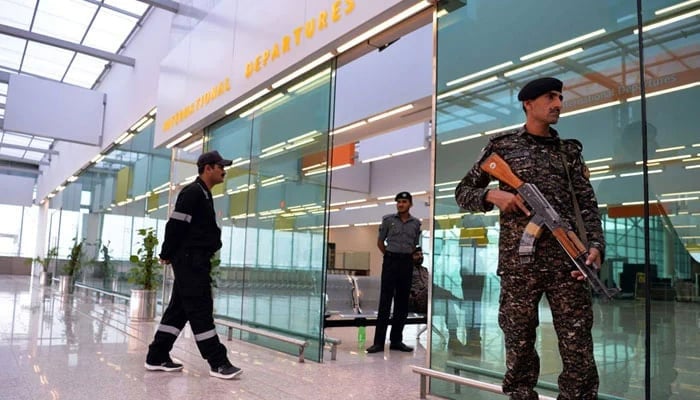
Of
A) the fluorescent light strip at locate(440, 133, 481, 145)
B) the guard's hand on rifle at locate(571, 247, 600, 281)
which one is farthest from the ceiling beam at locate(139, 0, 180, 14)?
the guard's hand on rifle at locate(571, 247, 600, 281)

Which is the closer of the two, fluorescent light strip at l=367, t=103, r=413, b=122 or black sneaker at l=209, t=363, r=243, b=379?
black sneaker at l=209, t=363, r=243, b=379

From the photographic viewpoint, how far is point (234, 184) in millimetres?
6352

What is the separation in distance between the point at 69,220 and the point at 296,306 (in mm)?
14376

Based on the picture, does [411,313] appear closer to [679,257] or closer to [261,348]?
[261,348]

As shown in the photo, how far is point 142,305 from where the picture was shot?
24.1 feet

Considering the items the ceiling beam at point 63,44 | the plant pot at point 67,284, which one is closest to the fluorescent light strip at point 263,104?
the ceiling beam at point 63,44

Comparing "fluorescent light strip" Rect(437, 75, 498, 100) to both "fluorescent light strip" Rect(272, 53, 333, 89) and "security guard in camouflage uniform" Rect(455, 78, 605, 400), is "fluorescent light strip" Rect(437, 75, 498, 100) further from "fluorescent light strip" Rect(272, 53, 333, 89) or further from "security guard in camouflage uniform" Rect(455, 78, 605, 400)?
"fluorescent light strip" Rect(272, 53, 333, 89)

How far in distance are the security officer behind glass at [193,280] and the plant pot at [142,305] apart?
12.6 ft

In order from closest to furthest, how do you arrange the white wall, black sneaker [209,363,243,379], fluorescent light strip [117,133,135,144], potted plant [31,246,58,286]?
black sneaker [209,363,243,379], the white wall, fluorescent light strip [117,133,135,144], potted plant [31,246,58,286]

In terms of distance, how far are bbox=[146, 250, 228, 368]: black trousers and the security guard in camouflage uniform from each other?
213cm

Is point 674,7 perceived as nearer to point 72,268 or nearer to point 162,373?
point 162,373

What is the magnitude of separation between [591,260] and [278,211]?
3.78m

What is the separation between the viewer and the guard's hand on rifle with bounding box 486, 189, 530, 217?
1.94 m

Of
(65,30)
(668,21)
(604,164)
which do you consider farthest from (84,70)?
(668,21)
